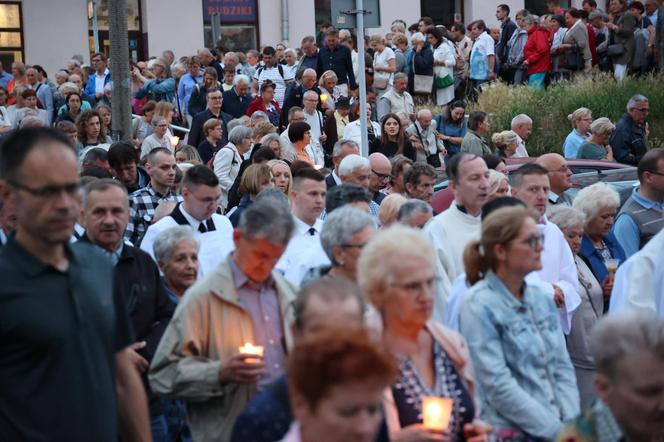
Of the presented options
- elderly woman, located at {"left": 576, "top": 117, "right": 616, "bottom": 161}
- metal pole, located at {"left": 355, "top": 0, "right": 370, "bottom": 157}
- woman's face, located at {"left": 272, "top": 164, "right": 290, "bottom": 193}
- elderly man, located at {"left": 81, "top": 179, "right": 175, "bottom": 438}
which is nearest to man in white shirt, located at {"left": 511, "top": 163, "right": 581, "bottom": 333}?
elderly man, located at {"left": 81, "top": 179, "right": 175, "bottom": 438}

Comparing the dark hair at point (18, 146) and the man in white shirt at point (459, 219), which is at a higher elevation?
the dark hair at point (18, 146)

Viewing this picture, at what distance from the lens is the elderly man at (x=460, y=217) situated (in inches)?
315

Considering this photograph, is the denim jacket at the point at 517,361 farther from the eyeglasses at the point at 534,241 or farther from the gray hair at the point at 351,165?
the gray hair at the point at 351,165

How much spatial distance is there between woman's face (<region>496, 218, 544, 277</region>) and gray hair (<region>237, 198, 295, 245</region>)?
1110 millimetres

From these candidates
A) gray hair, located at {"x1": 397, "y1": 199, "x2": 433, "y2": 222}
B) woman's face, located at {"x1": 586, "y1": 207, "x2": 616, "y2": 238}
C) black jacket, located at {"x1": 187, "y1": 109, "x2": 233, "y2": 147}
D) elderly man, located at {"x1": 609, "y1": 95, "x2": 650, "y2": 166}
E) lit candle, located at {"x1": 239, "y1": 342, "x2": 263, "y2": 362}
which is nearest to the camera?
lit candle, located at {"x1": 239, "y1": 342, "x2": 263, "y2": 362}

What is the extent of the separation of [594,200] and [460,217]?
1.66 meters

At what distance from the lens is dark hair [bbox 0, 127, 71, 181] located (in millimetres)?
4504

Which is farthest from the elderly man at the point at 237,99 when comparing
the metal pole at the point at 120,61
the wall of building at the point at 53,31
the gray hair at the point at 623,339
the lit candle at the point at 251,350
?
the gray hair at the point at 623,339

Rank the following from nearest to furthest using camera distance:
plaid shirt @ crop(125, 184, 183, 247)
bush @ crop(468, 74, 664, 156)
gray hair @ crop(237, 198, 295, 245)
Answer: gray hair @ crop(237, 198, 295, 245), plaid shirt @ crop(125, 184, 183, 247), bush @ crop(468, 74, 664, 156)

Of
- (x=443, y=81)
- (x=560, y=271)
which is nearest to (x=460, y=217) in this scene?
(x=560, y=271)

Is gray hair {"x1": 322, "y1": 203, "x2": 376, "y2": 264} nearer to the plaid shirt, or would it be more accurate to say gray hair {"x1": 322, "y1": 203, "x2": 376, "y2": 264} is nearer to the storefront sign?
the plaid shirt

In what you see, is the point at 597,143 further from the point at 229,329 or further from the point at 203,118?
the point at 229,329

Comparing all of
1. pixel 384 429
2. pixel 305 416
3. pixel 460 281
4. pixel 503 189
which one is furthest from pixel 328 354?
pixel 503 189

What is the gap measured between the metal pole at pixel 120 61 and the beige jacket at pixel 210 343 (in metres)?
8.31
